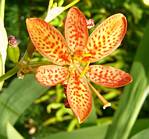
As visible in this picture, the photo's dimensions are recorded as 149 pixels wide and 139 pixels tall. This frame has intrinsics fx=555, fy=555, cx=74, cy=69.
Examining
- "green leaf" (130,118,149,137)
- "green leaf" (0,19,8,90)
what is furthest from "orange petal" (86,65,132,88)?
"green leaf" (130,118,149,137)

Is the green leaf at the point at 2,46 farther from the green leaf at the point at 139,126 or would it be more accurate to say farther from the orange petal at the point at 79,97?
the green leaf at the point at 139,126

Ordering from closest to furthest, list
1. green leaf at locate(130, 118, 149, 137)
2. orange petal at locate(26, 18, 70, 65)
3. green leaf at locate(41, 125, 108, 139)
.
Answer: orange petal at locate(26, 18, 70, 65) < green leaf at locate(41, 125, 108, 139) < green leaf at locate(130, 118, 149, 137)

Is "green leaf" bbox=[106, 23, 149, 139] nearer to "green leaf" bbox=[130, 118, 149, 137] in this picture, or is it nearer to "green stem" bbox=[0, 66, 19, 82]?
"green leaf" bbox=[130, 118, 149, 137]

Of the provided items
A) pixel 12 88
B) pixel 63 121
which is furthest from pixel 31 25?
pixel 63 121

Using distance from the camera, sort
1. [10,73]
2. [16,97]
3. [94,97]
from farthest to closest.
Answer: [94,97] → [16,97] → [10,73]

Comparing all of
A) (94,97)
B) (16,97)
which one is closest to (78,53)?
(16,97)

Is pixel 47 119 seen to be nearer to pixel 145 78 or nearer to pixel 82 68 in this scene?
pixel 145 78

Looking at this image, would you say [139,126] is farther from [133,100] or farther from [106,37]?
[106,37]

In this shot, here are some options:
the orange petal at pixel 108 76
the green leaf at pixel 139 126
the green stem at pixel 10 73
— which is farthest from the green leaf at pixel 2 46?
the green leaf at pixel 139 126
